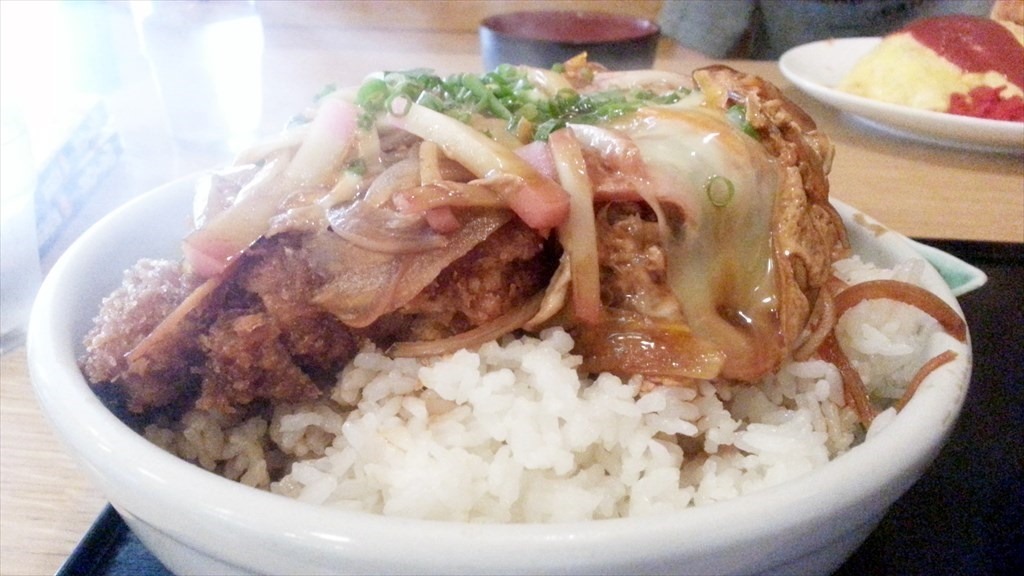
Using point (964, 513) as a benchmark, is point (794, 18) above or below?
below

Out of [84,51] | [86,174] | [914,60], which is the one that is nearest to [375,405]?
[86,174]

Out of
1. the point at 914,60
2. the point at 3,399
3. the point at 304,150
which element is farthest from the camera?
the point at 914,60

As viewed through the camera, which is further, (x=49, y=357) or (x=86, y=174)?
(x=86, y=174)

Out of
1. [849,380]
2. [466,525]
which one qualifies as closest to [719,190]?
[849,380]

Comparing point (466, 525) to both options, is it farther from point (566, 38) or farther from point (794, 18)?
point (794, 18)

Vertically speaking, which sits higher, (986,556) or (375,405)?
(375,405)

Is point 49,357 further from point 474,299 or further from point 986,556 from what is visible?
point 986,556

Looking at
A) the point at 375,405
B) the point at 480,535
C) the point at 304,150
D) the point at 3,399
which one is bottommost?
the point at 3,399
